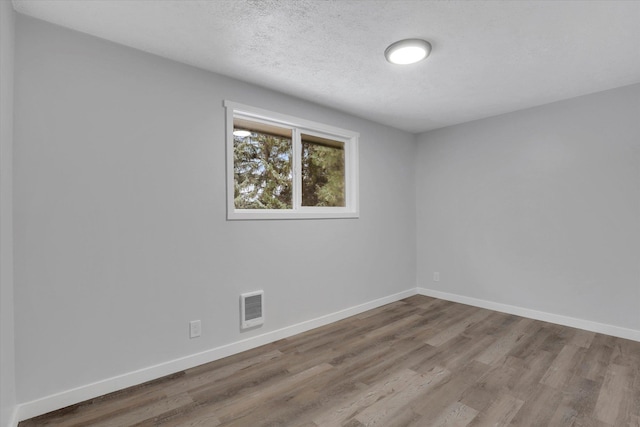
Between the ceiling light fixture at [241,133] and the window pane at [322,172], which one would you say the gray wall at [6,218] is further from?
the window pane at [322,172]

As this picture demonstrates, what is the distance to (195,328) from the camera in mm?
2408

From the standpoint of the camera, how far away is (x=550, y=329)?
3135 millimetres

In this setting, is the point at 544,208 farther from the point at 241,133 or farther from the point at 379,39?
the point at 241,133

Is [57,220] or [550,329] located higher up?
[57,220]

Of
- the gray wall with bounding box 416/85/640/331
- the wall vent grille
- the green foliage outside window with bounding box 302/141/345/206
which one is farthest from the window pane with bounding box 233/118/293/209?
the gray wall with bounding box 416/85/640/331

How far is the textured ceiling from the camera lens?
1.78 m

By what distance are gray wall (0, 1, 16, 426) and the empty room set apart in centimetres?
3

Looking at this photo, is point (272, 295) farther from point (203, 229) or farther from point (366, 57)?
point (366, 57)

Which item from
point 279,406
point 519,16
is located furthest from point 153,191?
point 519,16

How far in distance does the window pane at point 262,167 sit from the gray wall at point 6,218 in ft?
4.80

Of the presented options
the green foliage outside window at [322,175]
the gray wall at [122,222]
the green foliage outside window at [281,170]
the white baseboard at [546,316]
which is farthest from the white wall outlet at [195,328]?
the white baseboard at [546,316]

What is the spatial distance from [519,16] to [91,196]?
9.70 ft

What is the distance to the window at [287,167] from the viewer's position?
9.25 feet

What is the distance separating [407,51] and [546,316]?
3223 mm
